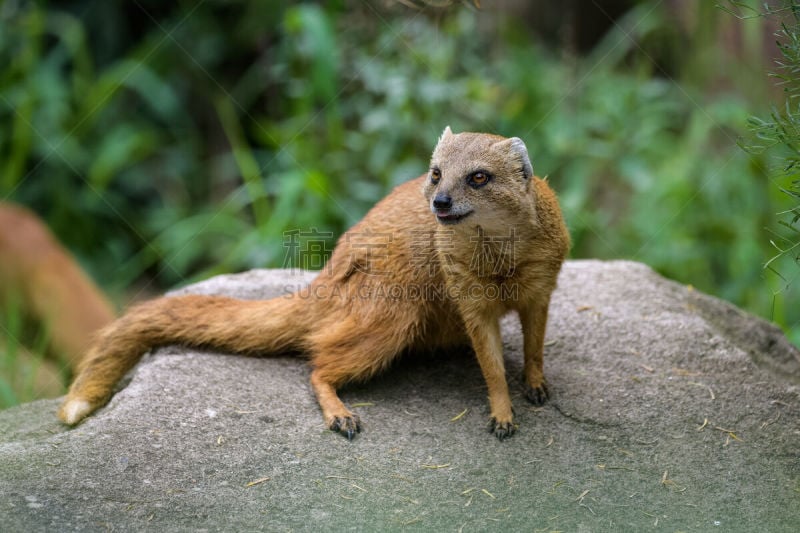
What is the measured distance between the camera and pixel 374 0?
22.4ft

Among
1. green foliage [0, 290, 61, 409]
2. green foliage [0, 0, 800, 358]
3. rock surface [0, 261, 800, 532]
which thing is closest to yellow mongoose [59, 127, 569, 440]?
rock surface [0, 261, 800, 532]

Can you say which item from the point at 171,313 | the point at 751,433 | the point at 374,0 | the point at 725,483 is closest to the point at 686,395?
the point at 751,433

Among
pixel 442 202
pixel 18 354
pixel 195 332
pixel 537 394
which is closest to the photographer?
pixel 442 202

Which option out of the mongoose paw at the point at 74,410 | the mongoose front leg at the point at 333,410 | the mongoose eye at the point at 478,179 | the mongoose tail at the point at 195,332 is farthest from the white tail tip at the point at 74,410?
the mongoose eye at the point at 478,179

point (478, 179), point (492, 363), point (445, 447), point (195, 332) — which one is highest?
point (478, 179)

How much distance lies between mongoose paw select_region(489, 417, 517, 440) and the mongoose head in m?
0.82

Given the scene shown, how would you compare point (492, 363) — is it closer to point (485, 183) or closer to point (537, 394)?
point (537, 394)

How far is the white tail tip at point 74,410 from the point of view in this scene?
3.54 meters

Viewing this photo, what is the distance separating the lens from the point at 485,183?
336 cm

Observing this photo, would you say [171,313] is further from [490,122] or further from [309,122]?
[490,122]

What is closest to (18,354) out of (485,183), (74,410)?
(74,410)

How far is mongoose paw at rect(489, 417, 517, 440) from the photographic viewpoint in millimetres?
3375

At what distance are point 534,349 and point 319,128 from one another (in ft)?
11.7

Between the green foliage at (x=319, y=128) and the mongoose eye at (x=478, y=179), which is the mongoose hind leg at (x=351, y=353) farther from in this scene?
the green foliage at (x=319, y=128)
